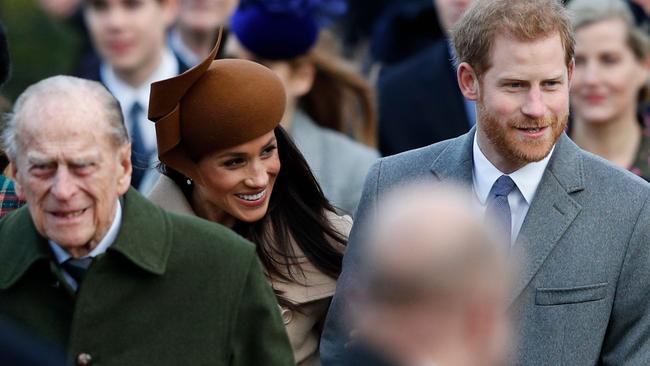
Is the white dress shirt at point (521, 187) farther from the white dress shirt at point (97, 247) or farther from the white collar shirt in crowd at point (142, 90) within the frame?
the white collar shirt in crowd at point (142, 90)

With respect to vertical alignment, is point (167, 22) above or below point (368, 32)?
above

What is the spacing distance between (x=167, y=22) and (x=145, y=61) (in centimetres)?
41

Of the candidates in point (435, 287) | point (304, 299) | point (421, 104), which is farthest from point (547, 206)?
point (421, 104)

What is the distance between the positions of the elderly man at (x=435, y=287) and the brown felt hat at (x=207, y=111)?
2243 millimetres

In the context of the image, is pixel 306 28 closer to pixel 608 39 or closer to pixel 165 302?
pixel 608 39

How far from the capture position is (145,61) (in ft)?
30.0

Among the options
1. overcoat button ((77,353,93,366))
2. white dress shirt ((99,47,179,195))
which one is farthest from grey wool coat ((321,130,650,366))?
white dress shirt ((99,47,179,195))

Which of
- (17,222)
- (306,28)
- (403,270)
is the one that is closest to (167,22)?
(306,28)

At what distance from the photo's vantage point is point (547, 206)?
5.42 metres

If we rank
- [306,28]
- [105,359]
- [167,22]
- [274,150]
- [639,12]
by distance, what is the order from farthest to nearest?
[167,22] → [639,12] → [306,28] → [274,150] → [105,359]

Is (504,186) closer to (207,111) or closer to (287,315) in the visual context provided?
(287,315)

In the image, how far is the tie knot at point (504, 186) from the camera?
17.9 feet

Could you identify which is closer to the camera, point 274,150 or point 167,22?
point 274,150

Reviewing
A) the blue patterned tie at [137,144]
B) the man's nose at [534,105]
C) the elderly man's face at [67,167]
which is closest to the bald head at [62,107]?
the elderly man's face at [67,167]
